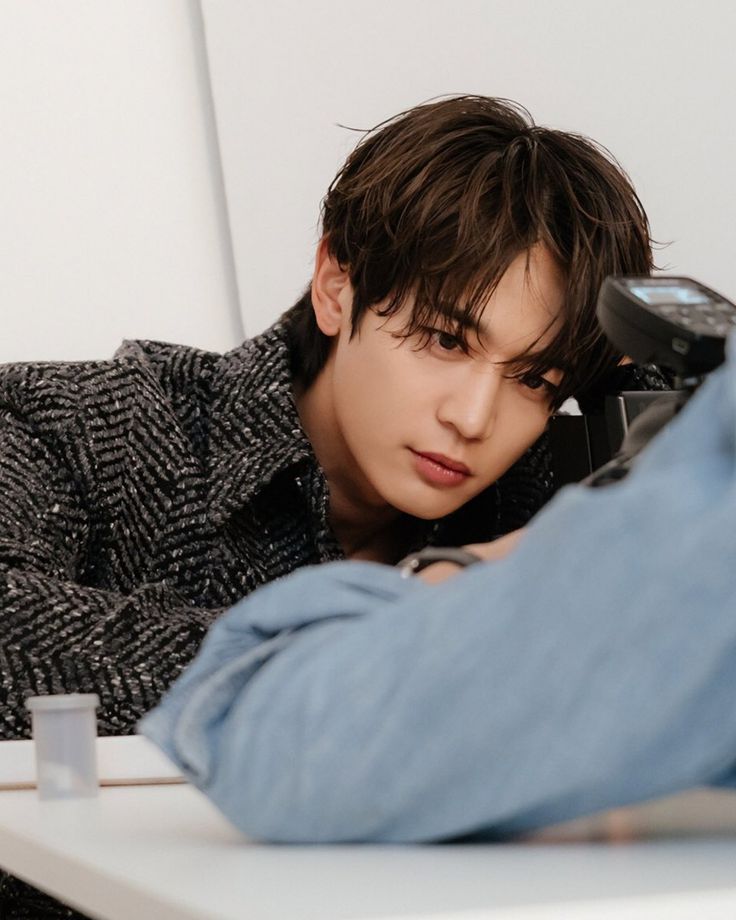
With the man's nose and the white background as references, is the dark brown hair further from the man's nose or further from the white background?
the white background

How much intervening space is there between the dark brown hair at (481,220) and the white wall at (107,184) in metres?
0.41

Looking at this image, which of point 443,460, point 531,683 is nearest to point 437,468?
point 443,460

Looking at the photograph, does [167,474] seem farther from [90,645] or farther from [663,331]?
[663,331]

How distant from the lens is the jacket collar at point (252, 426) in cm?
126

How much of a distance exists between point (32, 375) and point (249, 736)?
96 cm

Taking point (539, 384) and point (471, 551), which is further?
point (539, 384)

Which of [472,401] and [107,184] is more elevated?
[107,184]

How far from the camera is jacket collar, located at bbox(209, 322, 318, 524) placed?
4.13 ft

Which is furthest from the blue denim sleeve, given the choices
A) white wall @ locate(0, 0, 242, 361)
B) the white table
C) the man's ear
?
white wall @ locate(0, 0, 242, 361)

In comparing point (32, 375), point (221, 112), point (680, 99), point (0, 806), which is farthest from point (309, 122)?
point (0, 806)

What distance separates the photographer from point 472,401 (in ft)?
3.84

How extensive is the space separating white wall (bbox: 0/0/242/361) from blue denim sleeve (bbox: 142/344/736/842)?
134 cm

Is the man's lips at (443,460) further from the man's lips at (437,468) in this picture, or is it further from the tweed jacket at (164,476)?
the tweed jacket at (164,476)

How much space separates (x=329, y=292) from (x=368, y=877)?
108 cm
